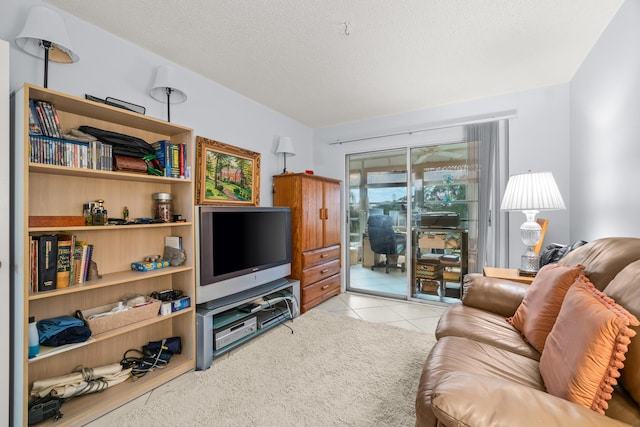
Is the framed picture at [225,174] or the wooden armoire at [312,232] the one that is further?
the wooden armoire at [312,232]

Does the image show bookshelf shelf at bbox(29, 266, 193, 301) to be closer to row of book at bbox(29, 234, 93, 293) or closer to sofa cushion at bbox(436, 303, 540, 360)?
row of book at bbox(29, 234, 93, 293)

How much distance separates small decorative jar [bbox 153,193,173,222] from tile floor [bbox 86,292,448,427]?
6.86ft

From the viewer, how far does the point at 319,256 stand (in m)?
3.56

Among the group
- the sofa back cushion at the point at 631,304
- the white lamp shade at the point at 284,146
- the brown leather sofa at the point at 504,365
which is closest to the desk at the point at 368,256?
the white lamp shade at the point at 284,146

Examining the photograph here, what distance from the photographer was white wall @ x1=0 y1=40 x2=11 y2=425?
49.8 inches

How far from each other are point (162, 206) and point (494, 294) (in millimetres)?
2515

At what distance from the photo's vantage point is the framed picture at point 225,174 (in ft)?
8.41

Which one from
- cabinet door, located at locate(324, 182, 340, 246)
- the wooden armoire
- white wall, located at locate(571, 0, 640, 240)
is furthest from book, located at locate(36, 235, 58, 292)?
white wall, located at locate(571, 0, 640, 240)

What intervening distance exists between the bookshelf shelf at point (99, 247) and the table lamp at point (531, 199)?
2.62 meters

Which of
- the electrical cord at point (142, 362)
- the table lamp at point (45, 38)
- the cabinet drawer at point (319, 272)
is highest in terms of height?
the table lamp at point (45, 38)

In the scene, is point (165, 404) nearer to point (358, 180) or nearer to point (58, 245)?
point (58, 245)

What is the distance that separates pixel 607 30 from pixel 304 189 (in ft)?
9.26

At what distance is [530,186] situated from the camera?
218 centimetres

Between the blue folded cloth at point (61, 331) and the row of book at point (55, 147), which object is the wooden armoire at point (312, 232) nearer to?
the row of book at point (55, 147)
